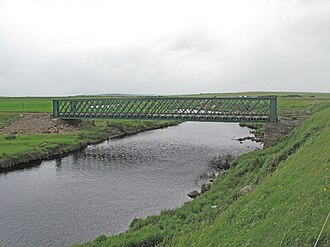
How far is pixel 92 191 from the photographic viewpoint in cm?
3108

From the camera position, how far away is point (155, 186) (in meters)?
32.3

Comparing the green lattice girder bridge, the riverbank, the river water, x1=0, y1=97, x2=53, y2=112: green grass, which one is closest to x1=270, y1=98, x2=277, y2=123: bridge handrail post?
the green lattice girder bridge

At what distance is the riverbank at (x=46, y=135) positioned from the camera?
4396 cm

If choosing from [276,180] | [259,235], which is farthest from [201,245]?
[276,180]

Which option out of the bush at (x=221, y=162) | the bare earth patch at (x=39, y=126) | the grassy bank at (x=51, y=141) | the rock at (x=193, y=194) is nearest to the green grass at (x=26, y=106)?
the grassy bank at (x=51, y=141)

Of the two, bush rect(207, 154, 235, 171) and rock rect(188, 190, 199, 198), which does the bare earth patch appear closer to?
bush rect(207, 154, 235, 171)

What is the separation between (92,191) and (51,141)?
991 inches

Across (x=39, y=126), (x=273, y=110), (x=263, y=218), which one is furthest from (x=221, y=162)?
(x=39, y=126)

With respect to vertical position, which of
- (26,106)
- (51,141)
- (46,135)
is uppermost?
(26,106)

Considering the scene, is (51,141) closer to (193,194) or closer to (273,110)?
(193,194)

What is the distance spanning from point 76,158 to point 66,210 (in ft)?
72.5

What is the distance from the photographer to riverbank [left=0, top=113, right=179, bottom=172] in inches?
1731

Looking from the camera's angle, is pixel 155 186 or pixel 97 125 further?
pixel 97 125

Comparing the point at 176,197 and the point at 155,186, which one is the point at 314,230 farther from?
the point at 155,186
